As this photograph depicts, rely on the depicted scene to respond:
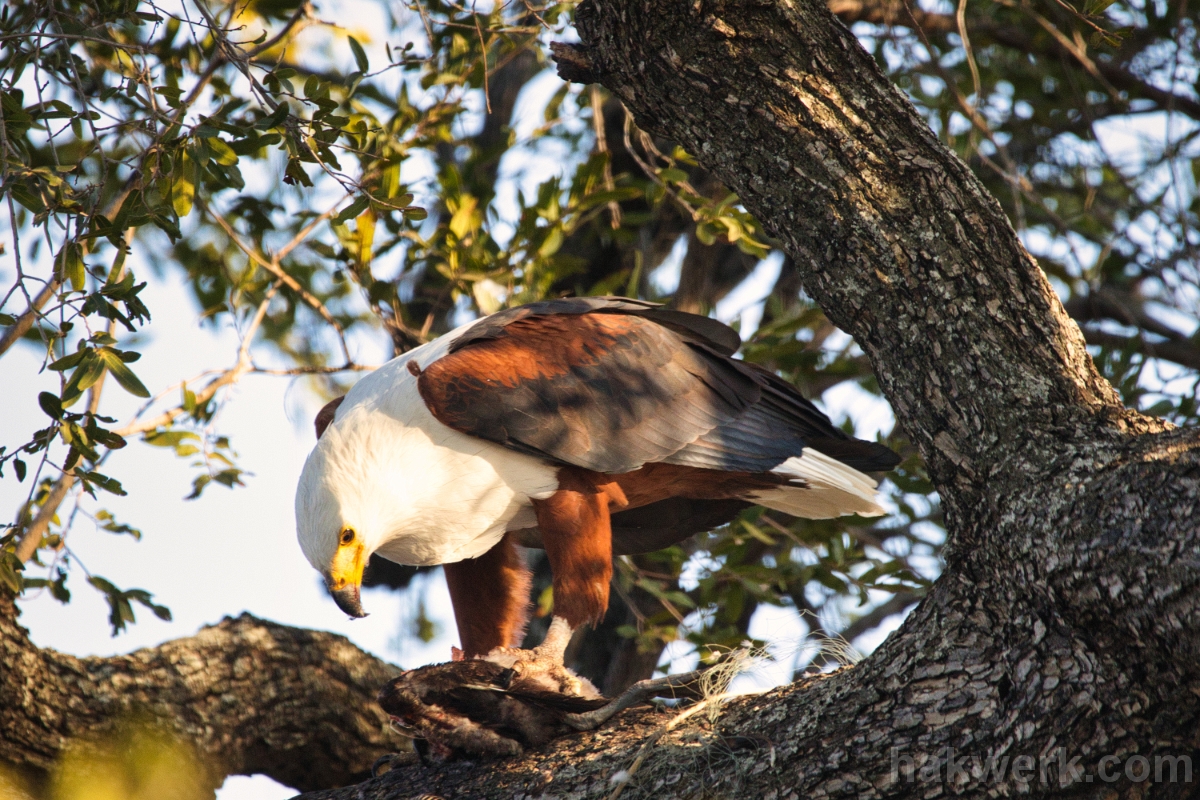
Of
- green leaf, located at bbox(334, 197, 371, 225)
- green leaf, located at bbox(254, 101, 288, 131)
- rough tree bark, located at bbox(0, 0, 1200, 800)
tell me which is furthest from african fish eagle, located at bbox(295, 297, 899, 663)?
green leaf, located at bbox(254, 101, 288, 131)

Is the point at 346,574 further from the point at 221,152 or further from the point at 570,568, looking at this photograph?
the point at 221,152

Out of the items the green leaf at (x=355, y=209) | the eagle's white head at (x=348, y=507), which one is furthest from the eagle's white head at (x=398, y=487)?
the green leaf at (x=355, y=209)

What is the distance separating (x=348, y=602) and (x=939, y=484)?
66.6 inches

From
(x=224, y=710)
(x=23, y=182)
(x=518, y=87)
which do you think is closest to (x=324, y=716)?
(x=224, y=710)

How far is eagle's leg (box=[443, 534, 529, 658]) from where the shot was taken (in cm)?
323

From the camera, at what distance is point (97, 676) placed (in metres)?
3.00

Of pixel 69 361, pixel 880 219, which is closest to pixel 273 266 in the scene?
pixel 69 361

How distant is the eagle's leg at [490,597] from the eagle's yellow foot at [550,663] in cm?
42

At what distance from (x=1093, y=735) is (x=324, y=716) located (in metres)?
2.51

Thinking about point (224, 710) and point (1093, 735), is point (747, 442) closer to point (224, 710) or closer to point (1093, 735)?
point (1093, 735)

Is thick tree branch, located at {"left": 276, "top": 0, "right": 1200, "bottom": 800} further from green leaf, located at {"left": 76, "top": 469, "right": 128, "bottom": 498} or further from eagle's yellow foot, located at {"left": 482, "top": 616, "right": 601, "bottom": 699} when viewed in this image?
green leaf, located at {"left": 76, "top": 469, "right": 128, "bottom": 498}

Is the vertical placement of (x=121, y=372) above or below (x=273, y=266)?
below

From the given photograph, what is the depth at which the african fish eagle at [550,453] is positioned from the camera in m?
2.84

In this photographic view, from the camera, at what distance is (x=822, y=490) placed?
325cm
